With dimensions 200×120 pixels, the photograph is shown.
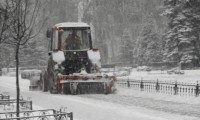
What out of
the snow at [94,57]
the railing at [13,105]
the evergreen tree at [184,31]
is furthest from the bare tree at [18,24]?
the evergreen tree at [184,31]

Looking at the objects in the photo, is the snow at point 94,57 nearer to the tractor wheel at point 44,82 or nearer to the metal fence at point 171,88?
the tractor wheel at point 44,82

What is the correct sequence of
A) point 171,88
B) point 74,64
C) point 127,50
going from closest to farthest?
1. point 171,88
2. point 74,64
3. point 127,50

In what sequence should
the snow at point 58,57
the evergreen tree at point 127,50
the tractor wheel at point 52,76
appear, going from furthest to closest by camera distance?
the evergreen tree at point 127,50
the tractor wheel at point 52,76
the snow at point 58,57

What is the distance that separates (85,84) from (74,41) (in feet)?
8.89

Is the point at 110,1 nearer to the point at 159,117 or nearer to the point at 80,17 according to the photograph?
the point at 80,17

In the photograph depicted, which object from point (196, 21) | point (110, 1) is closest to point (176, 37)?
point (196, 21)

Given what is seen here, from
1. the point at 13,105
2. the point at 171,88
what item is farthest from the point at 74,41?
the point at 13,105

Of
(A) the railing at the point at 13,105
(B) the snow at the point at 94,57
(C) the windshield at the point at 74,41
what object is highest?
(C) the windshield at the point at 74,41

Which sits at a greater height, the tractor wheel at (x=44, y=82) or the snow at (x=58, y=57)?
the snow at (x=58, y=57)

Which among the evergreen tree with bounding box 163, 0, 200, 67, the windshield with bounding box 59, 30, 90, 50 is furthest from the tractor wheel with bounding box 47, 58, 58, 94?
the evergreen tree with bounding box 163, 0, 200, 67

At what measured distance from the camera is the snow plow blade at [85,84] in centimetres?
2164

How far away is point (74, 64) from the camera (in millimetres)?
23031

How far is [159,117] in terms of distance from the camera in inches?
518

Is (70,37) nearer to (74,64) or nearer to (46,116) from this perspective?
(74,64)
